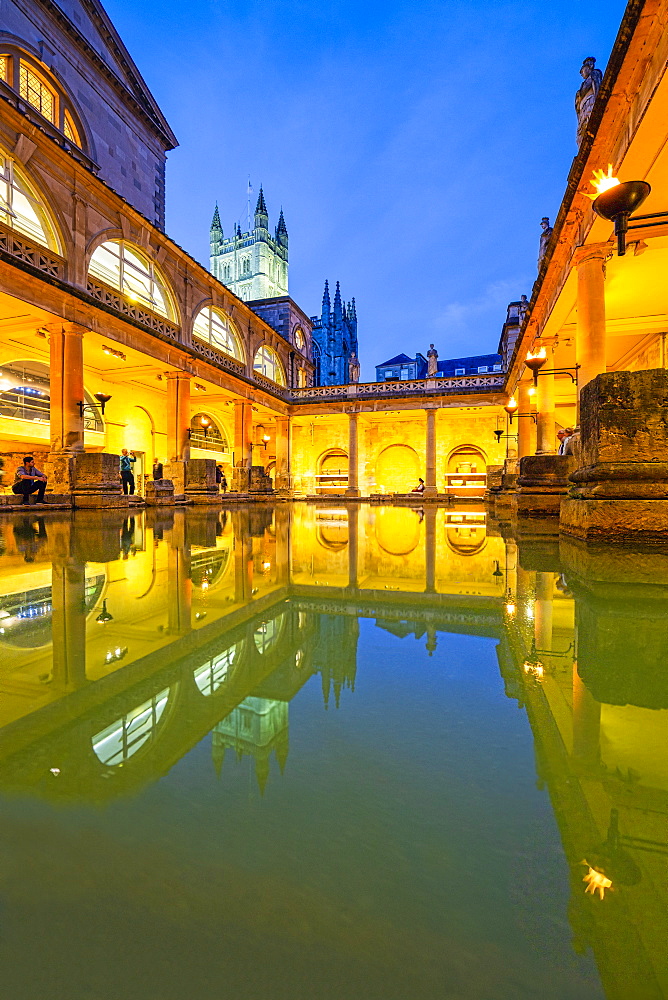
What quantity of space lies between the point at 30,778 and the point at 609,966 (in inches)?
32.4

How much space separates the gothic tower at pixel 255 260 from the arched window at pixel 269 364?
75.8ft

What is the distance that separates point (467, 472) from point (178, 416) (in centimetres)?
1668

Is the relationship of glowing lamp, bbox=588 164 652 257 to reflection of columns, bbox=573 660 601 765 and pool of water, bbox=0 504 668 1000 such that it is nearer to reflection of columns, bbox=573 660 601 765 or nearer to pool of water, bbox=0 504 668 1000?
pool of water, bbox=0 504 668 1000

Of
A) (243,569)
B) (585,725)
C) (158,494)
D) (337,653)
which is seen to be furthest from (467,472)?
(585,725)

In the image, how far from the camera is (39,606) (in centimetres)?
206

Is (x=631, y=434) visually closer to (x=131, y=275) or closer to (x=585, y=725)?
(x=585, y=725)

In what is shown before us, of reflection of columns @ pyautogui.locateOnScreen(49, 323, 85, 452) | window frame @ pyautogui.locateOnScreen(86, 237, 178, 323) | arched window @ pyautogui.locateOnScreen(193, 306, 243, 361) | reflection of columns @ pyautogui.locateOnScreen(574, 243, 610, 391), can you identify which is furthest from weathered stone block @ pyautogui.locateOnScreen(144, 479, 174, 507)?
reflection of columns @ pyautogui.locateOnScreen(574, 243, 610, 391)

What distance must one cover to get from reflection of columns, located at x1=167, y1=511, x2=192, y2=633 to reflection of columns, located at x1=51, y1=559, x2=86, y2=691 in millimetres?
312

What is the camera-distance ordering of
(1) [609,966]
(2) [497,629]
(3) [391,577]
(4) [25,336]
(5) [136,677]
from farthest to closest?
(4) [25,336]
(3) [391,577]
(2) [497,629]
(5) [136,677]
(1) [609,966]

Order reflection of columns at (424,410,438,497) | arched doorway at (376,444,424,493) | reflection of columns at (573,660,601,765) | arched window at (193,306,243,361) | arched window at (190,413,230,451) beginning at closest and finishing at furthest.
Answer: reflection of columns at (573,660,601,765) < arched window at (193,306,243,361) < arched window at (190,413,230,451) < reflection of columns at (424,410,438,497) < arched doorway at (376,444,424,493)

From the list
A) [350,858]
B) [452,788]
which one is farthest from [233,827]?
[452,788]

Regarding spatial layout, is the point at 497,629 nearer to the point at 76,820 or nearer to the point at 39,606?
the point at 76,820

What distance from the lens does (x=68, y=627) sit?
171 cm

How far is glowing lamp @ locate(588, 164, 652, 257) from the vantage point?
370cm
